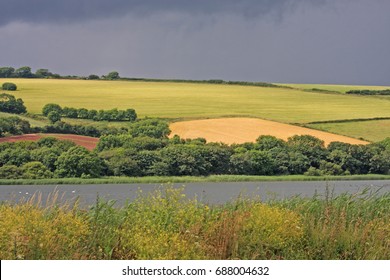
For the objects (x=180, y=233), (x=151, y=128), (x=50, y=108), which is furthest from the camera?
(x=50, y=108)

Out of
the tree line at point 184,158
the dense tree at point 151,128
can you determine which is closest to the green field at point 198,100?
the dense tree at point 151,128

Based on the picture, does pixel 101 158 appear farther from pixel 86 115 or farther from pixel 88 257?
pixel 88 257

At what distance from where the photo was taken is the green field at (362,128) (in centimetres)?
6219

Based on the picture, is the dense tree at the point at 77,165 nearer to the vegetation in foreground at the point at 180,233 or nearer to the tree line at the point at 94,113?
the tree line at the point at 94,113

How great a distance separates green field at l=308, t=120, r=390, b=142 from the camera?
6219 cm

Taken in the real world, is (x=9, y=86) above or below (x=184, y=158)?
above

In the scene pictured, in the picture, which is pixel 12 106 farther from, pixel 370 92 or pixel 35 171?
pixel 370 92

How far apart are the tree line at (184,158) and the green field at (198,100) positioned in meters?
13.2

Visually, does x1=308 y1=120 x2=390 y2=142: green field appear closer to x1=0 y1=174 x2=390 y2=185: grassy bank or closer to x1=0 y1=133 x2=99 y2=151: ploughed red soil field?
x1=0 y1=174 x2=390 y2=185: grassy bank

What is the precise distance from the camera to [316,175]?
5062cm

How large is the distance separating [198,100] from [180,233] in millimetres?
70444

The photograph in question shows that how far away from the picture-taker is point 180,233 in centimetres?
1084

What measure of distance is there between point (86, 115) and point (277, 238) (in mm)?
59055

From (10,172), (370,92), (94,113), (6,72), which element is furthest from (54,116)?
(370,92)
